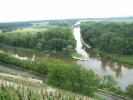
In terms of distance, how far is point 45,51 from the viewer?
1060 inches

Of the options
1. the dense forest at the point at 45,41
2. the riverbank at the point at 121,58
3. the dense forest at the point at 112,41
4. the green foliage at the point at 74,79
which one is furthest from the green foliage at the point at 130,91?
the dense forest at the point at 45,41

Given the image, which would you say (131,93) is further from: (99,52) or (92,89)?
(99,52)

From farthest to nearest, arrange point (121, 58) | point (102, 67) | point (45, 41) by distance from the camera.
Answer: point (45, 41), point (121, 58), point (102, 67)

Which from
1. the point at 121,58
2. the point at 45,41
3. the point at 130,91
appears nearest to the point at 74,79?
the point at 130,91

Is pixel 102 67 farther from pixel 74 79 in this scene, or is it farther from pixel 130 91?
pixel 74 79

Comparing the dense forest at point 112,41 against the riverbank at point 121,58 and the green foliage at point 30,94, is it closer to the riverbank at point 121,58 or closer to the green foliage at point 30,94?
the riverbank at point 121,58

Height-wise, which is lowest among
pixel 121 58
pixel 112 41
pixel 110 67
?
pixel 110 67

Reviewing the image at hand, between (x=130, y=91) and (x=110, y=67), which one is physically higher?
(x=130, y=91)

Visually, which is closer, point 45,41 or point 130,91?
point 130,91

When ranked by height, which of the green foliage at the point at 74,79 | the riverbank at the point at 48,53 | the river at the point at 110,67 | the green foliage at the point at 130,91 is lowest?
the river at the point at 110,67

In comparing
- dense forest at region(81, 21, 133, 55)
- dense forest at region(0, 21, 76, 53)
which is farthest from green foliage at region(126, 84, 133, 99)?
dense forest at region(0, 21, 76, 53)

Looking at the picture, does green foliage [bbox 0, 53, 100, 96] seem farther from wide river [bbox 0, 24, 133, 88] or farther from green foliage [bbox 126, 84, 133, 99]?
wide river [bbox 0, 24, 133, 88]

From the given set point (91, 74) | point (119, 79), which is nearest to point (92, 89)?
point (91, 74)

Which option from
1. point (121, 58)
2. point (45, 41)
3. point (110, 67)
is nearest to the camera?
point (110, 67)
